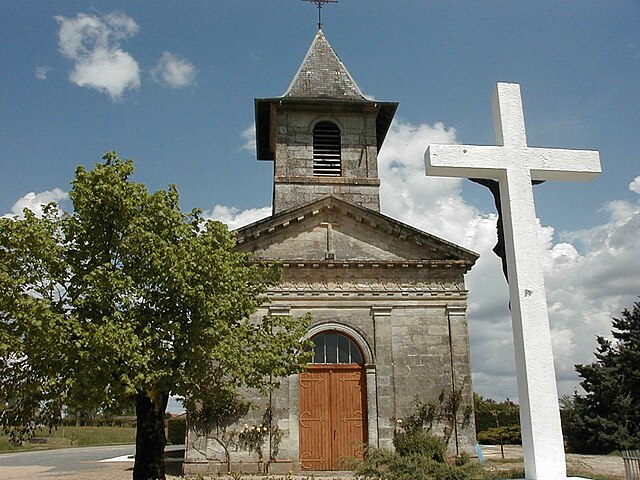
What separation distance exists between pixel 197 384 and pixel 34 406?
109 inches

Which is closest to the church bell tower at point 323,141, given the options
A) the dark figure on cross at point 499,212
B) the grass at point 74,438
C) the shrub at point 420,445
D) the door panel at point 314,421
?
the door panel at point 314,421

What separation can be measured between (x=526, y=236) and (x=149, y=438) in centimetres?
897

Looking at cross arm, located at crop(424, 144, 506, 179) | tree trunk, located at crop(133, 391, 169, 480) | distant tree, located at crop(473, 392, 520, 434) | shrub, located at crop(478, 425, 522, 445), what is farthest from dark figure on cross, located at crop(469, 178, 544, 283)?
distant tree, located at crop(473, 392, 520, 434)

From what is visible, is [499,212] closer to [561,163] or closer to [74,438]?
[561,163]

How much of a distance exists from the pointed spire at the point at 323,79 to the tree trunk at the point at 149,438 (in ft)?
45.2

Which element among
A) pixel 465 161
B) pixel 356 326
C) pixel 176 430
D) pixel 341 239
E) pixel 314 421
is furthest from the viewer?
pixel 176 430

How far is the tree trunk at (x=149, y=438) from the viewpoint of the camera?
11.6m

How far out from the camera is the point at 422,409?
1728 cm

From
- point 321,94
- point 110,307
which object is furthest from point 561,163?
point 321,94

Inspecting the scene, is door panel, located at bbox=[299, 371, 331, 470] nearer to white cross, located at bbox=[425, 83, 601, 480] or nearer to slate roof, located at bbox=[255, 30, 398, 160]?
slate roof, located at bbox=[255, 30, 398, 160]

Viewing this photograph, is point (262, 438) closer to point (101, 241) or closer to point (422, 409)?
point (422, 409)

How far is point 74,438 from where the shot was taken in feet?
130

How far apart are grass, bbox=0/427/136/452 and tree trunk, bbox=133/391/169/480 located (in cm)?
2578

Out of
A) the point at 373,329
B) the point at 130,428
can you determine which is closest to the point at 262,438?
the point at 373,329
